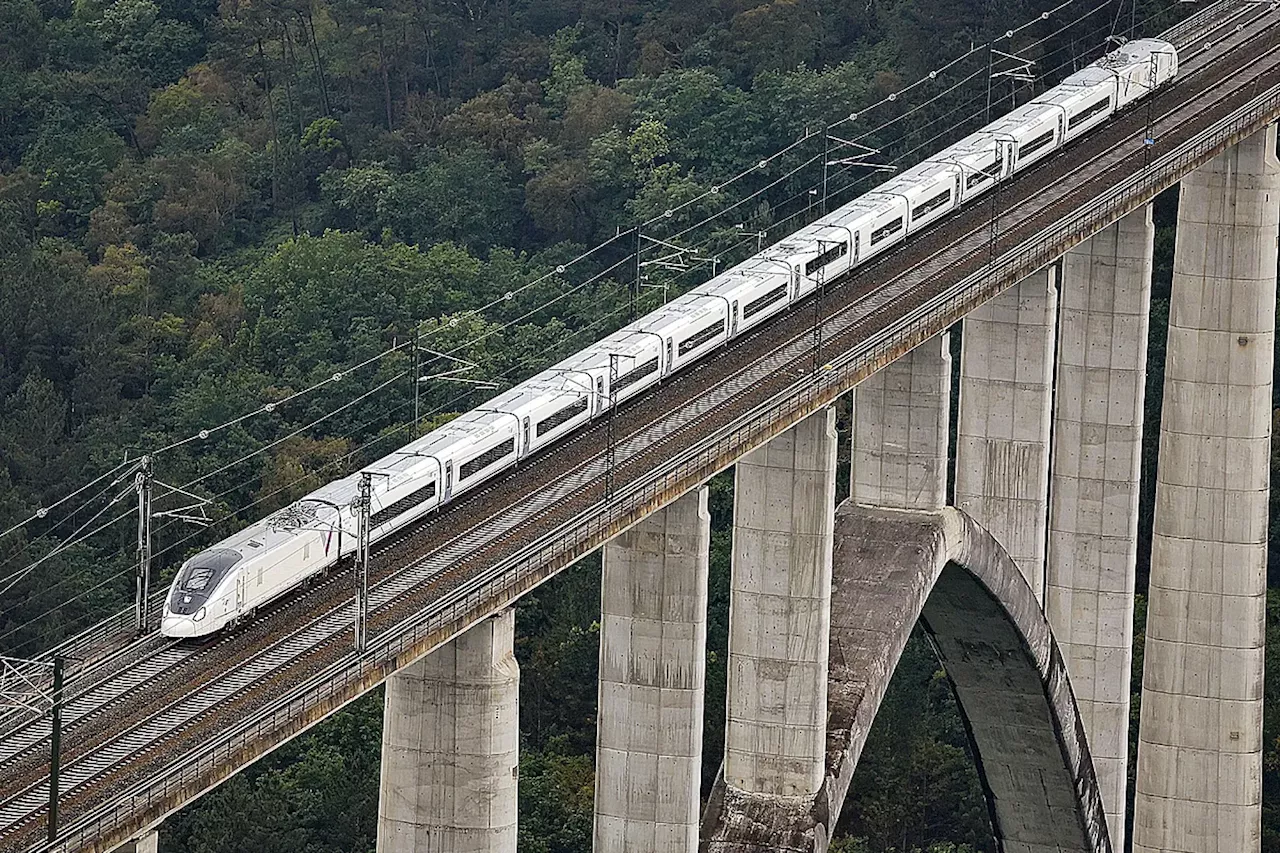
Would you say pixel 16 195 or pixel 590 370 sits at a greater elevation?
pixel 16 195

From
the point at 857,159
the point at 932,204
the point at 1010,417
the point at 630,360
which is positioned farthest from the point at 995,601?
the point at 857,159

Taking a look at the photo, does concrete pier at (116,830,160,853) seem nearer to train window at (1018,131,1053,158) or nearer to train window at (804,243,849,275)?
train window at (804,243,849,275)

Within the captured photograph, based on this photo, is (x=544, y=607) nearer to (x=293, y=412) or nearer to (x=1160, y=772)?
(x=293, y=412)

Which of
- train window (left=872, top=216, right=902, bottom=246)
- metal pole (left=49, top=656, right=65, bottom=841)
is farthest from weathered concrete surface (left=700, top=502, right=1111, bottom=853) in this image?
metal pole (left=49, top=656, right=65, bottom=841)

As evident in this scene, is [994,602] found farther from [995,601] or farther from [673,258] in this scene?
[673,258]

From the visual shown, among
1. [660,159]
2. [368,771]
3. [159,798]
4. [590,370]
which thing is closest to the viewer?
[159,798]

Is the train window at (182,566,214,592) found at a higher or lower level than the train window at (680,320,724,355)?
lower

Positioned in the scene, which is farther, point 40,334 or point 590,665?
point 40,334

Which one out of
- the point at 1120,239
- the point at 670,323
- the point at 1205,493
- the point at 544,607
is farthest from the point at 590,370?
the point at 544,607
